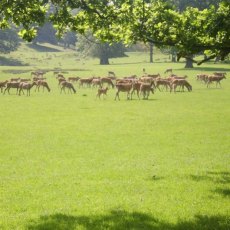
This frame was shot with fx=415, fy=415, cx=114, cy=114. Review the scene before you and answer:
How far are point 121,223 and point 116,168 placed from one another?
5158 mm

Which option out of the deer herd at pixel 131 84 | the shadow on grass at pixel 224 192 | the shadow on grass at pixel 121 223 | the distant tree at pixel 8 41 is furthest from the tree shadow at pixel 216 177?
the distant tree at pixel 8 41

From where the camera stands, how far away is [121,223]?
8766 mm

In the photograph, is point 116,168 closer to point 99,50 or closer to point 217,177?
point 217,177

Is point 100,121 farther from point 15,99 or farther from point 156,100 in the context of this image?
point 15,99

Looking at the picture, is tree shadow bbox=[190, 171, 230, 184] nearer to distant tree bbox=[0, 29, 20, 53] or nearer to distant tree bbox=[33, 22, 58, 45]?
distant tree bbox=[0, 29, 20, 53]

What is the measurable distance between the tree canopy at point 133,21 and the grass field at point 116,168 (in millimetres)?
3820

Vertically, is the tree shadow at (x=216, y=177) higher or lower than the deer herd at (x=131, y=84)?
lower

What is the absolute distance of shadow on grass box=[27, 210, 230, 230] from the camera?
27.9 feet

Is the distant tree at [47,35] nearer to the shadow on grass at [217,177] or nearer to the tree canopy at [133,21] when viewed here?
the tree canopy at [133,21]

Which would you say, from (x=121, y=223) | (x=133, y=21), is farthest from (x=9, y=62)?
(x=121, y=223)

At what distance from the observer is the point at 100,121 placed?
23.7m

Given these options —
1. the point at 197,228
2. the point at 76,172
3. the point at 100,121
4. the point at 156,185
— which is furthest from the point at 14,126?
the point at 197,228

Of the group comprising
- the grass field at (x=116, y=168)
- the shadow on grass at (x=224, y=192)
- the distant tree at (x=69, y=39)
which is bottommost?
the grass field at (x=116, y=168)

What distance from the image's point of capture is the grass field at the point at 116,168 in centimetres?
930
